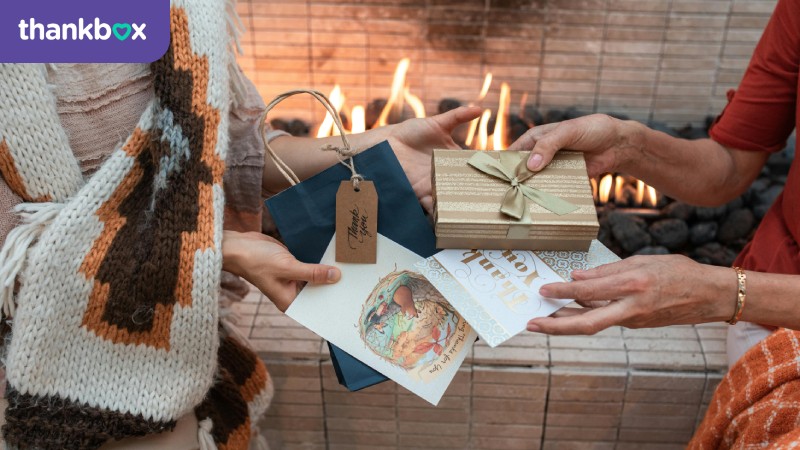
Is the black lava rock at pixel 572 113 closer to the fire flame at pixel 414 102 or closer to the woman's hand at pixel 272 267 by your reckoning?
the fire flame at pixel 414 102

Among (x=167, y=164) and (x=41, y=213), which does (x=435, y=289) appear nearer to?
(x=167, y=164)

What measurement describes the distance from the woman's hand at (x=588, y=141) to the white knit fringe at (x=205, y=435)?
612mm

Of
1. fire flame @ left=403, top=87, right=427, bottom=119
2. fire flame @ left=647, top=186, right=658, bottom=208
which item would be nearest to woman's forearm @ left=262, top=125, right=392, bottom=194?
fire flame @ left=403, top=87, right=427, bottom=119

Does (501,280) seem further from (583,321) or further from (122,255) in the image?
(122,255)

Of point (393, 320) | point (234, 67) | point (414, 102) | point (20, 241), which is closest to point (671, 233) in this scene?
point (414, 102)

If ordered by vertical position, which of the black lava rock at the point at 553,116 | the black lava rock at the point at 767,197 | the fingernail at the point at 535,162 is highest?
the fingernail at the point at 535,162

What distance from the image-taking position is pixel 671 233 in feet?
6.01

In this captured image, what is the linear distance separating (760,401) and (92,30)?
42.0 inches

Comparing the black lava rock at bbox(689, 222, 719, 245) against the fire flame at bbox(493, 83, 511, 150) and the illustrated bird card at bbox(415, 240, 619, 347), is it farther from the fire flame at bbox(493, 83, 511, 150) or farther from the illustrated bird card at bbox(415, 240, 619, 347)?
the illustrated bird card at bbox(415, 240, 619, 347)

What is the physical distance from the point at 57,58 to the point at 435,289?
1.90ft

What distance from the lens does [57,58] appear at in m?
0.92

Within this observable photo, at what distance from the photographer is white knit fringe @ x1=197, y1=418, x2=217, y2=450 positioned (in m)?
1.07

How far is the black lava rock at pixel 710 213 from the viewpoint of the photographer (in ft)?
6.12

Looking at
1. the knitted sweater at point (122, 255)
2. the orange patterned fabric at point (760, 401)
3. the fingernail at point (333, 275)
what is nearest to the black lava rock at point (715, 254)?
the orange patterned fabric at point (760, 401)
